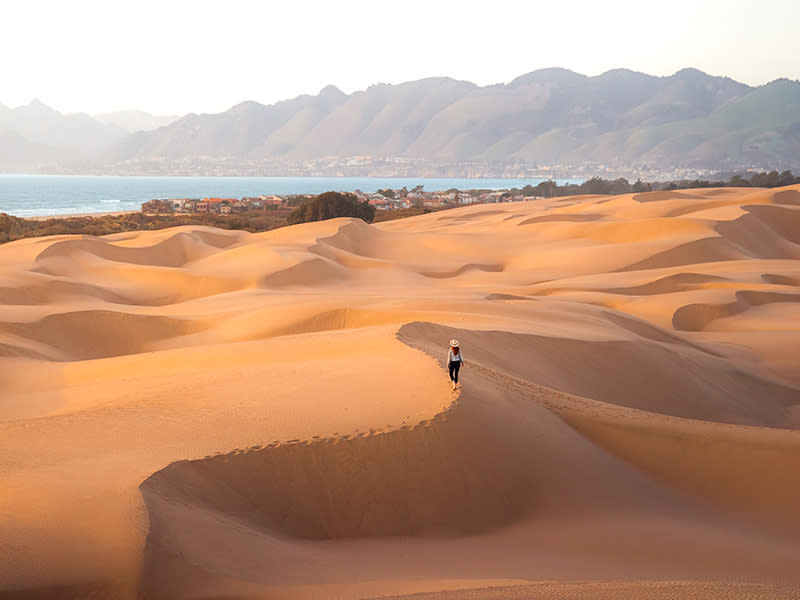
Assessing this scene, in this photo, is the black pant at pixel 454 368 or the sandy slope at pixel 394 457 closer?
the sandy slope at pixel 394 457

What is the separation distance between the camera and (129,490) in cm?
497

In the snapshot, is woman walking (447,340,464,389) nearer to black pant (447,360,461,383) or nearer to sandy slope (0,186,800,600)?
black pant (447,360,461,383)

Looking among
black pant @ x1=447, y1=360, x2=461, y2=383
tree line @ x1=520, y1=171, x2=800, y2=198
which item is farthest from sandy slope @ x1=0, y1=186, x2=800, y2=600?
tree line @ x1=520, y1=171, x2=800, y2=198

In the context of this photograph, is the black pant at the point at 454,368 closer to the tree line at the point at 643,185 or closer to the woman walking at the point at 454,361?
the woman walking at the point at 454,361

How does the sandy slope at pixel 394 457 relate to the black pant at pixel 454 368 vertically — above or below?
below

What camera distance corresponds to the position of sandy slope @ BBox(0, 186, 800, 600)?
4.50m

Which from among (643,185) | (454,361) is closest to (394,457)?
(454,361)

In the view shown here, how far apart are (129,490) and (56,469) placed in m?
1.12

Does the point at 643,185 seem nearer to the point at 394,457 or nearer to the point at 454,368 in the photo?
the point at 454,368

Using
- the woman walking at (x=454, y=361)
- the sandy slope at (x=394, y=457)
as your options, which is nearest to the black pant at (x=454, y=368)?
the woman walking at (x=454, y=361)

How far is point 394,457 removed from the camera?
6.19 meters

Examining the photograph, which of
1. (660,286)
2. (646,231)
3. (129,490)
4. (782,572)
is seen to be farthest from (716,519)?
(646,231)

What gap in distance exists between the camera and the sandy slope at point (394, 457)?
14.8 ft

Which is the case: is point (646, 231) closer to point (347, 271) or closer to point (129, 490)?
point (347, 271)
